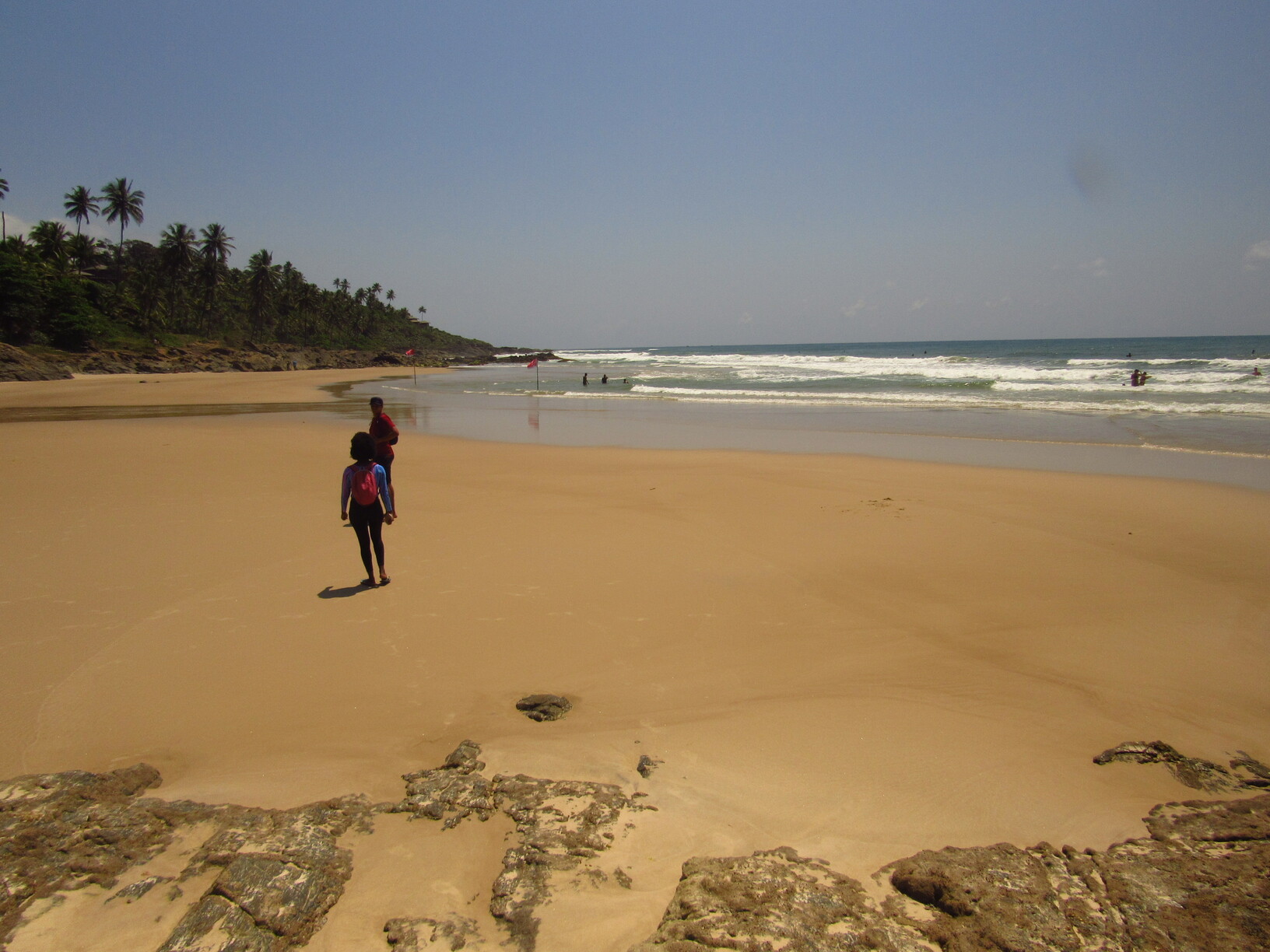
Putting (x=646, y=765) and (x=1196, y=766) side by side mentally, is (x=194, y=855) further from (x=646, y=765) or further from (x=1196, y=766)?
(x=1196, y=766)

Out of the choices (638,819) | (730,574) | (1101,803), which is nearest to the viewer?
(638,819)

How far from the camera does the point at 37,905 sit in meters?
2.35

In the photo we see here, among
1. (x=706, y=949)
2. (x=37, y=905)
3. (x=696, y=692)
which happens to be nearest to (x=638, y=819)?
(x=706, y=949)

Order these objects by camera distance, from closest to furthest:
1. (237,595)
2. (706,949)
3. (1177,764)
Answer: (706,949)
(1177,764)
(237,595)

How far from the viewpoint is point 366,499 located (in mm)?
6172

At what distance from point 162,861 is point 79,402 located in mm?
31349

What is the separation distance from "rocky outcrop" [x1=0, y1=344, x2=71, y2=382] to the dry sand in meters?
36.2

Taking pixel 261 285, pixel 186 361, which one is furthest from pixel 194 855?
pixel 261 285

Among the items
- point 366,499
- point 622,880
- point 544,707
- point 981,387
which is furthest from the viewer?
point 981,387

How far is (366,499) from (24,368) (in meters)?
43.4

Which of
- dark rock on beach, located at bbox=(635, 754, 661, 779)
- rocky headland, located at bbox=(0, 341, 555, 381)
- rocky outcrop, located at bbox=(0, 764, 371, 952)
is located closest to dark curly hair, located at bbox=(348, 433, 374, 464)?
rocky outcrop, located at bbox=(0, 764, 371, 952)

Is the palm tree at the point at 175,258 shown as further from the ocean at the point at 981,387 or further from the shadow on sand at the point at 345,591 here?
the shadow on sand at the point at 345,591

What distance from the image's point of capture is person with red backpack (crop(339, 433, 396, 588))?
6113 millimetres

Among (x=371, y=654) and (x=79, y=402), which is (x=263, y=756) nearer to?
(x=371, y=654)
